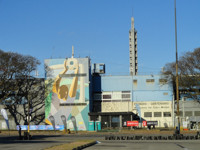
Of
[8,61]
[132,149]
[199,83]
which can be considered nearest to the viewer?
[132,149]

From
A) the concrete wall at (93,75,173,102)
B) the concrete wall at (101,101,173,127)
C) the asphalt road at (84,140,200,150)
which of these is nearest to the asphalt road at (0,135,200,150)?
the asphalt road at (84,140,200,150)

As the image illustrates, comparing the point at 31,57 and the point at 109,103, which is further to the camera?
the point at 109,103

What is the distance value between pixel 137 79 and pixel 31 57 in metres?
26.0

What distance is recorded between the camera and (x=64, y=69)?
245 ft

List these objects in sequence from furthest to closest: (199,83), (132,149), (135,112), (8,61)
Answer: (135,112) → (199,83) → (8,61) → (132,149)

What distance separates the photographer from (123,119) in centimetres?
7219

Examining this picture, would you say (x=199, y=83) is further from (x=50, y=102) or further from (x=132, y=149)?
(x=132, y=149)

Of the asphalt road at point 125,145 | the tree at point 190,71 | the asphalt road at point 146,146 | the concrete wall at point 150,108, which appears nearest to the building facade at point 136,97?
the concrete wall at point 150,108

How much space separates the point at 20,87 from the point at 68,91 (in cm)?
1043

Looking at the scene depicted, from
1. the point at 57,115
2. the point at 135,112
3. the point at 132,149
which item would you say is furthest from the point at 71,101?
the point at 132,149

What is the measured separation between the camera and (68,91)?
73.8 metres

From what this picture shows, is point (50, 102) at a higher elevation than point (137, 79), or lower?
lower

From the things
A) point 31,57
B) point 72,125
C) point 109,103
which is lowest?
point 72,125

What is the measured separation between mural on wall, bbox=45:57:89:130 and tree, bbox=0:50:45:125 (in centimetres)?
282
